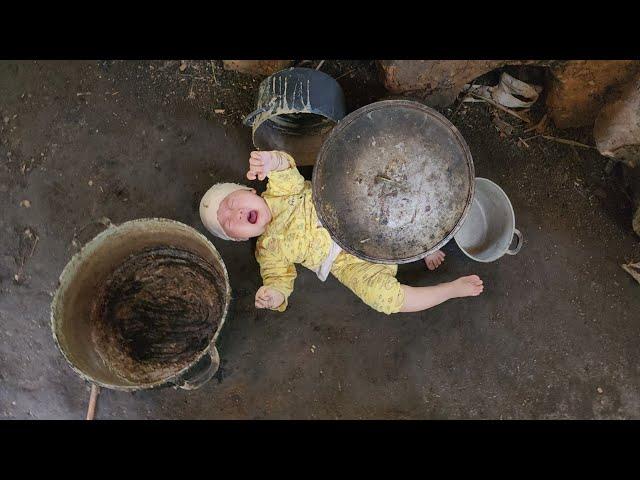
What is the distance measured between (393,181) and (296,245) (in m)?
0.48

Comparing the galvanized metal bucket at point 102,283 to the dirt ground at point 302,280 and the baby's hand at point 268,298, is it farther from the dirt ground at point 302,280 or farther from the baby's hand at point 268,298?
the dirt ground at point 302,280

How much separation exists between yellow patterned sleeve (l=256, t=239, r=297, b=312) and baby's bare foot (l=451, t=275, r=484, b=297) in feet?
2.34

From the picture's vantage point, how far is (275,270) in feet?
7.39

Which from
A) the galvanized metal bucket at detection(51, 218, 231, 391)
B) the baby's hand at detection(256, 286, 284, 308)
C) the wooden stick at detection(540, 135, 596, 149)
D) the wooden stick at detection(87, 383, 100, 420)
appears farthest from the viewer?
the wooden stick at detection(540, 135, 596, 149)

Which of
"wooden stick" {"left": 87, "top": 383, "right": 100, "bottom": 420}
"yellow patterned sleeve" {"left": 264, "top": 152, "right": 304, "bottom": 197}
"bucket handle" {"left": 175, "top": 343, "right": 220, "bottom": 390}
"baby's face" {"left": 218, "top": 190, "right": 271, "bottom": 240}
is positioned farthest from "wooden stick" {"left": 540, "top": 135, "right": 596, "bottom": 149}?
"wooden stick" {"left": 87, "top": 383, "right": 100, "bottom": 420}

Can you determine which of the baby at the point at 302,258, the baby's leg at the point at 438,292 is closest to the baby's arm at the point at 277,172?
the baby at the point at 302,258

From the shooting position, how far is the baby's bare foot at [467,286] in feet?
7.66

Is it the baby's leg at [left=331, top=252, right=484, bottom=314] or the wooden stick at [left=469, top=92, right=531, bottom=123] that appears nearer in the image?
the baby's leg at [left=331, top=252, right=484, bottom=314]

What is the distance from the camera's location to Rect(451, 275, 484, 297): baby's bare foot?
2.33 metres

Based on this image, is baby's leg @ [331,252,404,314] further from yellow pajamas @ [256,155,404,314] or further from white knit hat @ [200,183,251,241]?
white knit hat @ [200,183,251,241]

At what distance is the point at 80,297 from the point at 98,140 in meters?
0.86

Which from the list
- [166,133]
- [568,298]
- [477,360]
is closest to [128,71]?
[166,133]

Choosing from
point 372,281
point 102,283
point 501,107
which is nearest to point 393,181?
point 372,281

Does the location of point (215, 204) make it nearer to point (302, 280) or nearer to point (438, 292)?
point (302, 280)
